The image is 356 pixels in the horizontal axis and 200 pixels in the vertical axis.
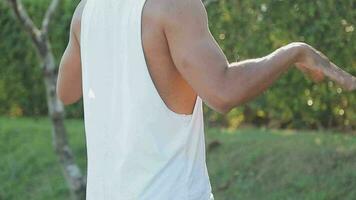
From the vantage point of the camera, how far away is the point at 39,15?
36.0 ft

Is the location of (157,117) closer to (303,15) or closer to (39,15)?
(303,15)

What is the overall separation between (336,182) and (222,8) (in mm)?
1429

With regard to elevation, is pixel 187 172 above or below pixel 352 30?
above

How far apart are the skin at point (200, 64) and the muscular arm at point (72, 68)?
416 mm

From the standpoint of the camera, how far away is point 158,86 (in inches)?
112

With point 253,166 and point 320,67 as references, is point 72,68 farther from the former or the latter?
point 253,166

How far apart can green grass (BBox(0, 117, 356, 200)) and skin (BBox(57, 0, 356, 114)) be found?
391 cm

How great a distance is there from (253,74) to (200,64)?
0.49 ft

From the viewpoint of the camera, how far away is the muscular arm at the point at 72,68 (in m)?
3.17

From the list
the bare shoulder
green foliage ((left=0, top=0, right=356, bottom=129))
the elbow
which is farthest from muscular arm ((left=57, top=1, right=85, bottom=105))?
green foliage ((left=0, top=0, right=356, bottom=129))

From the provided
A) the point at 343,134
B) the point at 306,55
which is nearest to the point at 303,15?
the point at 343,134

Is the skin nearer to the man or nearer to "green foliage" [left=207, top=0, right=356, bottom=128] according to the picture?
the man

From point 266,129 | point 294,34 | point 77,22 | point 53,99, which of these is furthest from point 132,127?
point 266,129

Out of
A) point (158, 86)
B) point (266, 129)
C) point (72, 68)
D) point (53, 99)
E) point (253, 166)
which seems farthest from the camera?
point (266, 129)
